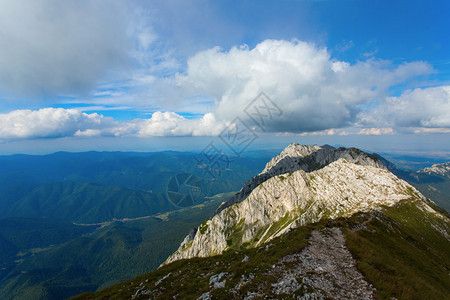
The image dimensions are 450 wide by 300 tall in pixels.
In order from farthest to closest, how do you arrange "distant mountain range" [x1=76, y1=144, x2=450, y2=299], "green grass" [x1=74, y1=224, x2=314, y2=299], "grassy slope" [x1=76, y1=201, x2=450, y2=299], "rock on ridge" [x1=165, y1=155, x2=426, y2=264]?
"rock on ridge" [x1=165, y1=155, x2=426, y2=264] → "green grass" [x1=74, y1=224, x2=314, y2=299] → "grassy slope" [x1=76, y1=201, x2=450, y2=299] → "distant mountain range" [x1=76, y1=144, x2=450, y2=299]

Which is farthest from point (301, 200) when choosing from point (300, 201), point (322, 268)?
point (322, 268)

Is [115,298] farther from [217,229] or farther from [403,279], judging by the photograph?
[217,229]

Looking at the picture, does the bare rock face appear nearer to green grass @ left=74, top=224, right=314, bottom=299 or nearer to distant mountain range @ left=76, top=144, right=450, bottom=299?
distant mountain range @ left=76, top=144, right=450, bottom=299

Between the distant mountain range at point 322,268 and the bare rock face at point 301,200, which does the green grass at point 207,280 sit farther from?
the bare rock face at point 301,200

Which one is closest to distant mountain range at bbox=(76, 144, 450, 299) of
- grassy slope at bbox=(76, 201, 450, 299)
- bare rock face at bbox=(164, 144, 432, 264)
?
grassy slope at bbox=(76, 201, 450, 299)

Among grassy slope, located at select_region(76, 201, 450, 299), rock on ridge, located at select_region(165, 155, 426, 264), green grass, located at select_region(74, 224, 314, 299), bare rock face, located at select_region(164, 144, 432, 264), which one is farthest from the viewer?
bare rock face, located at select_region(164, 144, 432, 264)

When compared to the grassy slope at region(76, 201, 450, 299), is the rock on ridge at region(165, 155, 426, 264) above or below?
below

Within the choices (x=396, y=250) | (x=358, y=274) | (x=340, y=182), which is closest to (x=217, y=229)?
(x=340, y=182)

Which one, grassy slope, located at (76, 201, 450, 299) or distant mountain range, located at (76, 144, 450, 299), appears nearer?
distant mountain range, located at (76, 144, 450, 299)
